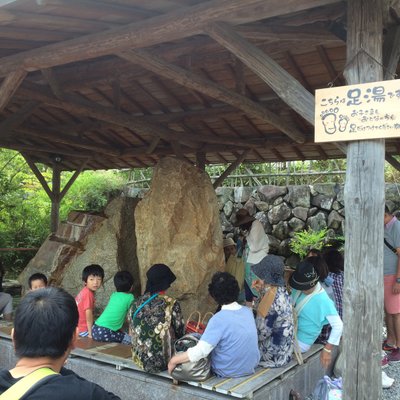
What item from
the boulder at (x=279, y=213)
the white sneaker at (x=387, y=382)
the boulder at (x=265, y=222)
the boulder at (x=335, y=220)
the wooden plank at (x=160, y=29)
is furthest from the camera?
the boulder at (x=265, y=222)

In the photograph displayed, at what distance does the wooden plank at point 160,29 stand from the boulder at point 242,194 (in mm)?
10028

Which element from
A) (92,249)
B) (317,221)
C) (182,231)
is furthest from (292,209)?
(92,249)

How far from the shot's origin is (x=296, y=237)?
38.5 ft

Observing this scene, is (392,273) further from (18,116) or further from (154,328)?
(18,116)

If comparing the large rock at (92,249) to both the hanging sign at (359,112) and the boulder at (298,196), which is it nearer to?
the hanging sign at (359,112)

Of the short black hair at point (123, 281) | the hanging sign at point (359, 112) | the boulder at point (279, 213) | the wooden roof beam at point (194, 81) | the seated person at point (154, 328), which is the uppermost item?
the wooden roof beam at point (194, 81)

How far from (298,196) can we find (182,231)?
723 centimetres

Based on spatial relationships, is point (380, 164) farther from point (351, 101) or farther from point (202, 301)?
point (202, 301)

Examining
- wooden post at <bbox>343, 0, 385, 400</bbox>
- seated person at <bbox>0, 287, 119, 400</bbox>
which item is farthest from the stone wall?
seated person at <bbox>0, 287, 119, 400</bbox>

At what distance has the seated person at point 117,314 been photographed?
4.24 m

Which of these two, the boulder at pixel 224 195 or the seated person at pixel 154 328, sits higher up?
the boulder at pixel 224 195

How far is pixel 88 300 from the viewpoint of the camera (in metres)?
4.47

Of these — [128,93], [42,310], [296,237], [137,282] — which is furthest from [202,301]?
[296,237]

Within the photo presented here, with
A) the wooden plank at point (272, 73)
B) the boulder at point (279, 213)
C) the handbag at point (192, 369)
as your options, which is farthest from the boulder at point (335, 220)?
the wooden plank at point (272, 73)
